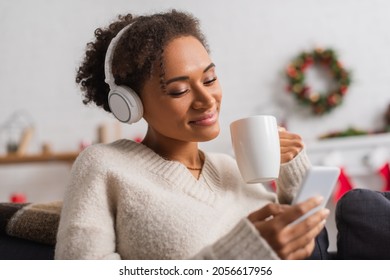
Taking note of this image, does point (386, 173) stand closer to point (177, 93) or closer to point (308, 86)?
point (308, 86)

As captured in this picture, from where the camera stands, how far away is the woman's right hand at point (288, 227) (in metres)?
0.60

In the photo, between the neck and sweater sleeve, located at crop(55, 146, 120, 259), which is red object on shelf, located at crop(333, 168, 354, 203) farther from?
sweater sleeve, located at crop(55, 146, 120, 259)

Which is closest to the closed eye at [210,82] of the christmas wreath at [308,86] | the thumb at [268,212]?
the thumb at [268,212]

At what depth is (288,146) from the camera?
91cm

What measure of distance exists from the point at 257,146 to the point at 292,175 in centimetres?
14

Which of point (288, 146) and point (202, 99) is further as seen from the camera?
point (288, 146)

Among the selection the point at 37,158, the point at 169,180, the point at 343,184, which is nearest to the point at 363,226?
the point at 169,180

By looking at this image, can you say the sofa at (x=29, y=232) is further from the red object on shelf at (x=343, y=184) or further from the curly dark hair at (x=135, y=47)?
the red object on shelf at (x=343, y=184)

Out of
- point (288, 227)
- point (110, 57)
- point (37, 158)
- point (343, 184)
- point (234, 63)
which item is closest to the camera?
point (288, 227)

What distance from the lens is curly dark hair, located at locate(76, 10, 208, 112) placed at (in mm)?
811

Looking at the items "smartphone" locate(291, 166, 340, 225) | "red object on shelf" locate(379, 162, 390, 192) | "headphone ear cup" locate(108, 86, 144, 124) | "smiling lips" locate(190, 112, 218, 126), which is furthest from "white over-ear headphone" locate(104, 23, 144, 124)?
"red object on shelf" locate(379, 162, 390, 192)

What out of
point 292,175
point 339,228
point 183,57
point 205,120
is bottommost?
point 339,228

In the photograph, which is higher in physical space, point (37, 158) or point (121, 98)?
point (121, 98)
